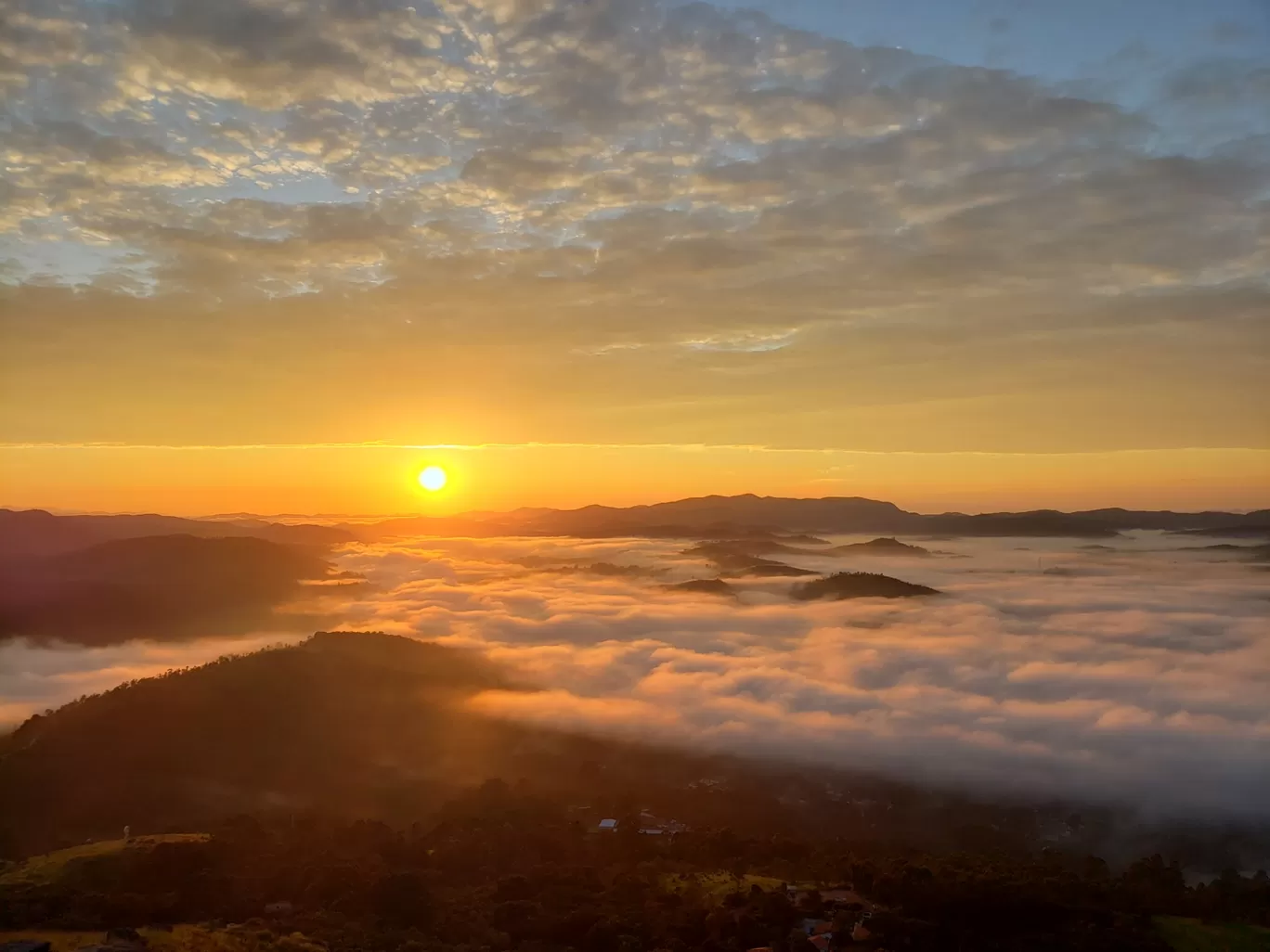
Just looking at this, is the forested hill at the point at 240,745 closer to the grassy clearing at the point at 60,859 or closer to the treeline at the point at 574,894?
the grassy clearing at the point at 60,859

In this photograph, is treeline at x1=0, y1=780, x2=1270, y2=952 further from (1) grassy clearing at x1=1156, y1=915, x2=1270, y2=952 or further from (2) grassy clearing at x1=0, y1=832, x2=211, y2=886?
(1) grassy clearing at x1=1156, y1=915, x2=1270, y2=952

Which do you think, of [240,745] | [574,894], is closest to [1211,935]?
[574,894]

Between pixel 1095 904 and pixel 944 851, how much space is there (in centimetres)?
3557

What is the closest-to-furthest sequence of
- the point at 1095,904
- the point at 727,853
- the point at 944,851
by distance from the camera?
1. the point at 1095,904
2. the point at 727,853
3. the point at 944,851

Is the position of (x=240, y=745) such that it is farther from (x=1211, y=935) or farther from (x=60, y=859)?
(x=1211, y=935)

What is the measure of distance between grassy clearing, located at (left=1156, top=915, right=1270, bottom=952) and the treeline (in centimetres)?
156

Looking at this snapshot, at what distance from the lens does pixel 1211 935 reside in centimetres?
5688

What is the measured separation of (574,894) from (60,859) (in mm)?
33386

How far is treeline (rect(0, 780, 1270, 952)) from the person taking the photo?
49562mm

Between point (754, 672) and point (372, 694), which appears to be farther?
point (754, 672)

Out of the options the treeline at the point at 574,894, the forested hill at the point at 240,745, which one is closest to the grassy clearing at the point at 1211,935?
the treeline at the point at 574,894

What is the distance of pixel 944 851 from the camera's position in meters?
92.2

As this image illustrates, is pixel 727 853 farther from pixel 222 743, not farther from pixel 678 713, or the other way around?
pixel 678 713

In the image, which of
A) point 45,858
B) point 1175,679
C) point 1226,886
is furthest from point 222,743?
point 1175,679
